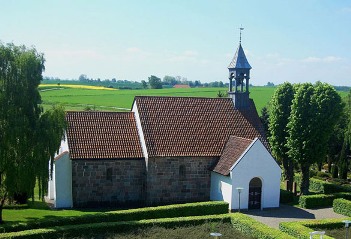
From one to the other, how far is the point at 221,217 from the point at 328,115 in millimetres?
12725

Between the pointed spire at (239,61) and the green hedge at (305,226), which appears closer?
the green hedge at (305,226)

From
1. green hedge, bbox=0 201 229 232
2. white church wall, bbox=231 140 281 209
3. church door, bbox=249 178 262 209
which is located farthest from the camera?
church door, bbox=249 178 262 209

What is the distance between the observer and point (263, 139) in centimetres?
3256

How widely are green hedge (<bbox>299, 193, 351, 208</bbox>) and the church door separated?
132 inches

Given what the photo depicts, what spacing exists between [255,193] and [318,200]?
5.01 meters

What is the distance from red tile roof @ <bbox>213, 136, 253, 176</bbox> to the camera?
2916 centimetres

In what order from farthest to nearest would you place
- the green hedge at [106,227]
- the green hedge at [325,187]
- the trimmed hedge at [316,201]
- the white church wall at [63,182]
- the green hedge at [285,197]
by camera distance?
the green hedge at [325,187] < the green hedge at [285,197] < the trimmed hedge at [316,201] < the white church wall at [63,182] < the green hedge at [106,227]

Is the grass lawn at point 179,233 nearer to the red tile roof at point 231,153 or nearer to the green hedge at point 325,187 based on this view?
the red tile roof at point 231,153

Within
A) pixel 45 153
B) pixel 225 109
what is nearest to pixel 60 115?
pixel 45 153

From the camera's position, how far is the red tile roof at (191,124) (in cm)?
3056

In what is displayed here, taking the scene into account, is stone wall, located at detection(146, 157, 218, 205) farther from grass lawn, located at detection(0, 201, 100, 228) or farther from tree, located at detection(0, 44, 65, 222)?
tree, located at detection(0, 44, 65, 222)

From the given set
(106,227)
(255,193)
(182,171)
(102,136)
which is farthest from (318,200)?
(102,136)

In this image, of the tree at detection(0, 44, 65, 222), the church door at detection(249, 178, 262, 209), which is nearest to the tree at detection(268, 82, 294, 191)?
the church door at detection(249, 178, 262, 209)

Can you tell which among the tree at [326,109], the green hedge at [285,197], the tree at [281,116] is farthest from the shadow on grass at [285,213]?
the tree at [281,116]
